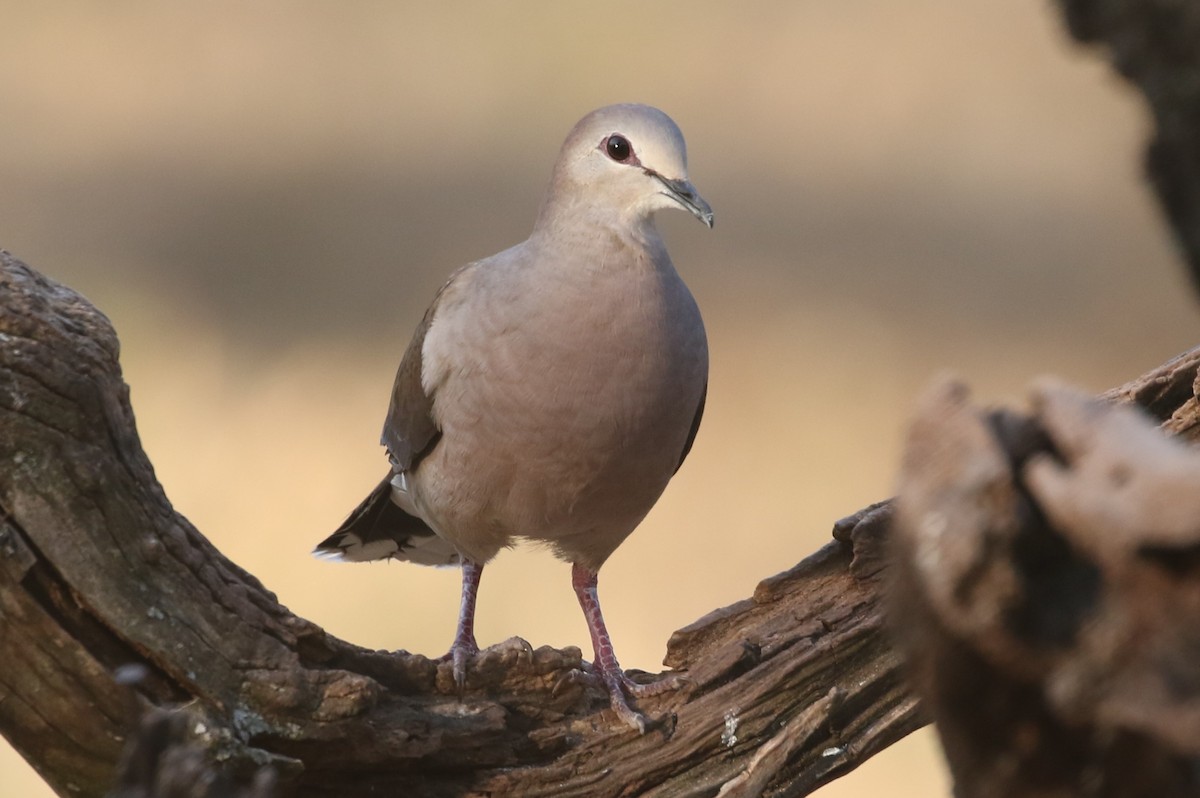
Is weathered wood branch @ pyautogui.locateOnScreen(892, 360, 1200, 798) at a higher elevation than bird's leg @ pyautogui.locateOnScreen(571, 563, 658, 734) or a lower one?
lower

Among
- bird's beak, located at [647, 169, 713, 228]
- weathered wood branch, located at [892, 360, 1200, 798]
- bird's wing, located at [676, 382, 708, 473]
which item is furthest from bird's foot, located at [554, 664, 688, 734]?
weathered wood branch, located at [892, 360, 1200, 798]

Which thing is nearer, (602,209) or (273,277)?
(602,209)

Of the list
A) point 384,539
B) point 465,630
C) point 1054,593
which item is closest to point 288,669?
point 465,630

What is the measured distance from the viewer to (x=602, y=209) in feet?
10.4

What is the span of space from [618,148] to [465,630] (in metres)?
1.11

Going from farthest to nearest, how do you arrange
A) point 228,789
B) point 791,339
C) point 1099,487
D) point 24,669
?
point 791,339
point 24,669
point 228,789
point 1099,487

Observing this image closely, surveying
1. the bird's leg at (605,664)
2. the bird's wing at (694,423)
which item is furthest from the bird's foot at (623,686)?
the bird's wing at (694,423)

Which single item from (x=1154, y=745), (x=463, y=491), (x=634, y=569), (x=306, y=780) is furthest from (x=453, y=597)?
(x=1154, y=745)

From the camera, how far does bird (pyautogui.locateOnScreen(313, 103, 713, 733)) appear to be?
9.84 ft

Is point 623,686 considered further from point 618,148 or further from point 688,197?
point 618,148

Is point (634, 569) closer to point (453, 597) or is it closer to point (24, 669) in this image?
point (453, 597)

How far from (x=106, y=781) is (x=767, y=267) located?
498 centimetres

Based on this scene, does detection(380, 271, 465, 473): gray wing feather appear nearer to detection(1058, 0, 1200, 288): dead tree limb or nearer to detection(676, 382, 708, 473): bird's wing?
detection(676, 382, 708, 473): bird's wing

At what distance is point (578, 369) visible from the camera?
9.76ft
